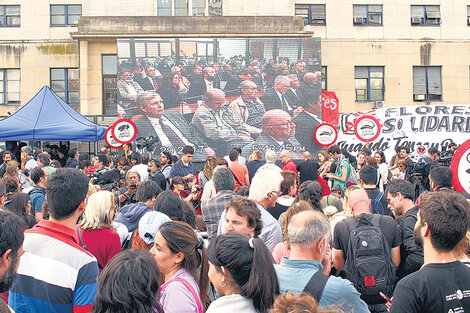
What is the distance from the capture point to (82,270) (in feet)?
11.1

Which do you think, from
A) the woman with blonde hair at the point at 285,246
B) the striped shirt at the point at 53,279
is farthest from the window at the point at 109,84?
the striped shirt at the point at 53,279

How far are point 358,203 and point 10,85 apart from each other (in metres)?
26.6

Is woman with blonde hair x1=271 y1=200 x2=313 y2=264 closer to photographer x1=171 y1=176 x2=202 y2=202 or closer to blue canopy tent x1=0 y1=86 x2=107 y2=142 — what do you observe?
photographer x1=171 y1=176 x2=202 y2=202

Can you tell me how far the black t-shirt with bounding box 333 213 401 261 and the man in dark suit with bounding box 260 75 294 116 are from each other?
1841cm

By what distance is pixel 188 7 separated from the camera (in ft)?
90.0

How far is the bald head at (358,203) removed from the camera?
5.29m

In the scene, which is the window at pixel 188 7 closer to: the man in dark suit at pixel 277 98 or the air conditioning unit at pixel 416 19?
the man in dark suit at pixel 277 98

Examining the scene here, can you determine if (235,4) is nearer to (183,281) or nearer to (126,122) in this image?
(126,122)

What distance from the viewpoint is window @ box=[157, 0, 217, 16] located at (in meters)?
27.3

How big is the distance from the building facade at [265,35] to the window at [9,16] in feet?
0.16

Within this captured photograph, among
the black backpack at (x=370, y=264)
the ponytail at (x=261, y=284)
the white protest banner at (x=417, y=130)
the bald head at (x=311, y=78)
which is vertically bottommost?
the black backpack at (x=370, y=264)

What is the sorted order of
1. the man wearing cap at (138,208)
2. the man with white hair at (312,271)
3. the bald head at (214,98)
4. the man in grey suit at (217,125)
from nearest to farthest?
the man with white hair at (312,271), the man wearing cap at (138,208), the man in grey suit at (217,125), the bald head at (214,98)

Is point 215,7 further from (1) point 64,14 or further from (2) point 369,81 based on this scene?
(2) point 369,81

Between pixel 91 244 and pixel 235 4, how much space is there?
24.1 meters
